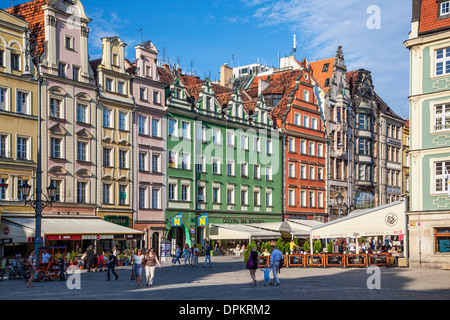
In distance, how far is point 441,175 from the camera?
37.3 m

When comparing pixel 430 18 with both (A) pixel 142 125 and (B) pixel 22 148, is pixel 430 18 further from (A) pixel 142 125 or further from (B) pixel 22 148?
(B) pixel 22 148

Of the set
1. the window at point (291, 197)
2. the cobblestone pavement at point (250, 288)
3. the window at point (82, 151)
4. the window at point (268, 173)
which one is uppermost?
the window at point (82, 151)

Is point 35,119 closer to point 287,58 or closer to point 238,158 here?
point 238,158

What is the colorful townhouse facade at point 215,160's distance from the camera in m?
56.2

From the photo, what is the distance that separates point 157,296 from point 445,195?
20.2 metres

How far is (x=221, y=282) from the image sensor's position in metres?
28.7

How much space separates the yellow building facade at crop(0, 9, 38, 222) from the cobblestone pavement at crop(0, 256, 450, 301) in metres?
12.0

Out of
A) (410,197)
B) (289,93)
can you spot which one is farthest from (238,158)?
(410,197)

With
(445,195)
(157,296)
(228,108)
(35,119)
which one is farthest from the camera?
(228,108)

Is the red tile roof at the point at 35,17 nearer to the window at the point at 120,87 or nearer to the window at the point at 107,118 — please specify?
the window at the point at 107,118

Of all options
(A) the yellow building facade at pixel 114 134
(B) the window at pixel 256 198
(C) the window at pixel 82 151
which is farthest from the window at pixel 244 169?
(C) the window at pixel 82 151

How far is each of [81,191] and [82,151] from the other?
9.17 ft

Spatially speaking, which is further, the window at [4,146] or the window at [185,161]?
the window at [185,161]

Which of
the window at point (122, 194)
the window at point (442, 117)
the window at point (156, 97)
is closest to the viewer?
the window at point (442, 117)
